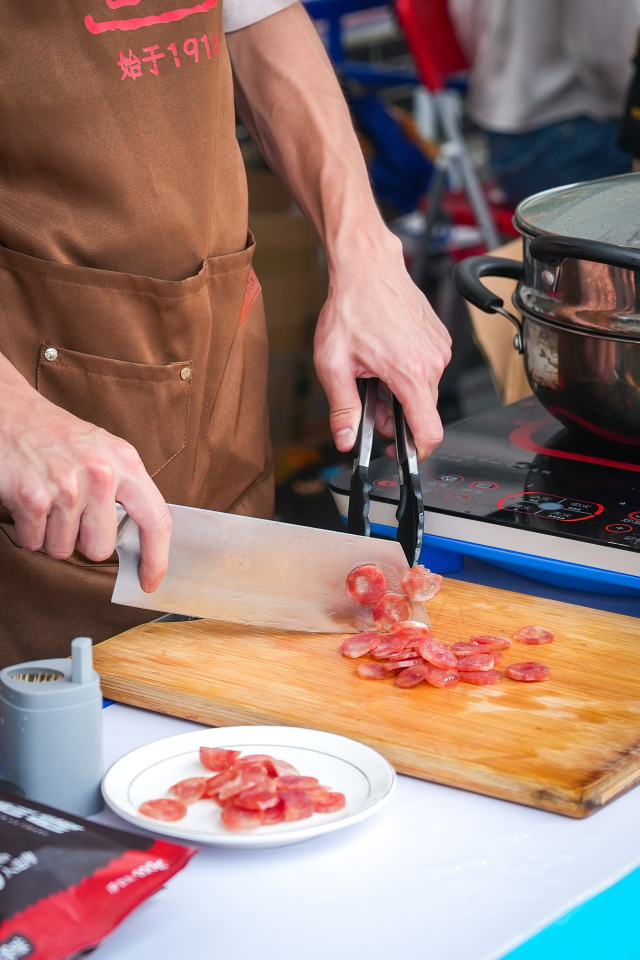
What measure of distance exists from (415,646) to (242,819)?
0.33m

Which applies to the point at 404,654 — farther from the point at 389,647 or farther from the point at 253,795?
the point at 253,795

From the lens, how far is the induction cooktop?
118 cm

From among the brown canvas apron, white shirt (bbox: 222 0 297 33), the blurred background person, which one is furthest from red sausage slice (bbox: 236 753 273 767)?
the blurred background person

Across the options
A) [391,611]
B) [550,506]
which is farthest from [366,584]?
[550,506]

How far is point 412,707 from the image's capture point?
3.32ft

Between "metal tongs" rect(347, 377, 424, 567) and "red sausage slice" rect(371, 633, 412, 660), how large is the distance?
0.14 metres

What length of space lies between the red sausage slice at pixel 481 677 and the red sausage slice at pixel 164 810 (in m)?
0.34

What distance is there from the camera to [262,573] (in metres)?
1.19

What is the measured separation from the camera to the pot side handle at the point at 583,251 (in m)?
1.17

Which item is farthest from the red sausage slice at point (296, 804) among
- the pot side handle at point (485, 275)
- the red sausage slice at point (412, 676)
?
the pot side handle at point (485, 275)

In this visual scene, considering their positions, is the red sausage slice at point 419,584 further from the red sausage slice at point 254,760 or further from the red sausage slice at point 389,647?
the red sausage slice at point 254,760

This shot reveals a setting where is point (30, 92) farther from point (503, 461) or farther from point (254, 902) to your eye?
point (254, 902)

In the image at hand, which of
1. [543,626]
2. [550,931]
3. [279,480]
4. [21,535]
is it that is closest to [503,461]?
[543,626]

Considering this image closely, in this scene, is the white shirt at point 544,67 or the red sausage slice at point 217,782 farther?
the white shirt at point 544,67
